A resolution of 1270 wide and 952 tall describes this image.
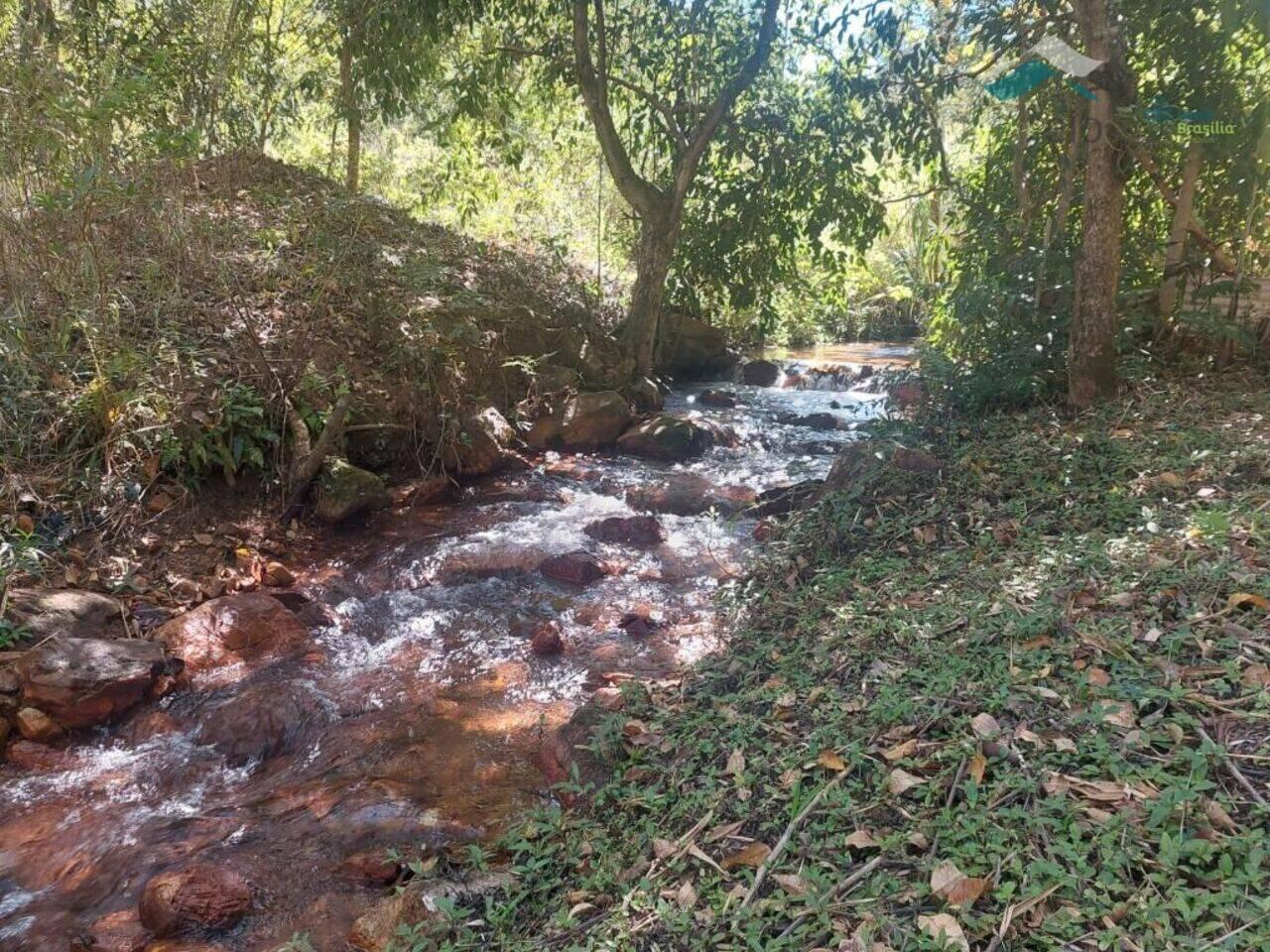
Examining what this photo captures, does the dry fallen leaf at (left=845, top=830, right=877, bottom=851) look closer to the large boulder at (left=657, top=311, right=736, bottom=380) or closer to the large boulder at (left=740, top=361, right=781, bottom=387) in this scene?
the large boulder at (left=657, top=311, right=736, bottom=380)

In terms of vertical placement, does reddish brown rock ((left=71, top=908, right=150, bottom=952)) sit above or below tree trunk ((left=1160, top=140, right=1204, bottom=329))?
below

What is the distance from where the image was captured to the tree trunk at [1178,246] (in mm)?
6258

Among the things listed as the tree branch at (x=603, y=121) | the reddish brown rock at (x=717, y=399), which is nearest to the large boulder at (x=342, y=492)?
the tree branch at (x=603, y=121)

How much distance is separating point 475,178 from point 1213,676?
1271 cm

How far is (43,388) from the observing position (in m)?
4.75

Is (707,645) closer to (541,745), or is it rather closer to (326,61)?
(541,745)

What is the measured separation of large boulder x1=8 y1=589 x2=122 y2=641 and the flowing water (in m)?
0.62

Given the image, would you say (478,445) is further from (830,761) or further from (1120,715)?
(1120,715)

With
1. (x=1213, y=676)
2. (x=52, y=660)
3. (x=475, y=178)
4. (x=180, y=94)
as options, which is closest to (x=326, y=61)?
(x=475, y=178)

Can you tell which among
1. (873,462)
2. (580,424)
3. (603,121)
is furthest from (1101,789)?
(603,121)

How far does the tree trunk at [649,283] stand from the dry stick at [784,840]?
28.1 feet

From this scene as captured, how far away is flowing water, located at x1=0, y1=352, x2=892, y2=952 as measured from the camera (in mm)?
2900

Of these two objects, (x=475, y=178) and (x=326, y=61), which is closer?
(x=326, y=61)

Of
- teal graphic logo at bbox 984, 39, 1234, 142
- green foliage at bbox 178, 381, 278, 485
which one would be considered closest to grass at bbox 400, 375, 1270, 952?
teal graphic logo at bbox 984, 39, 1234, 142
